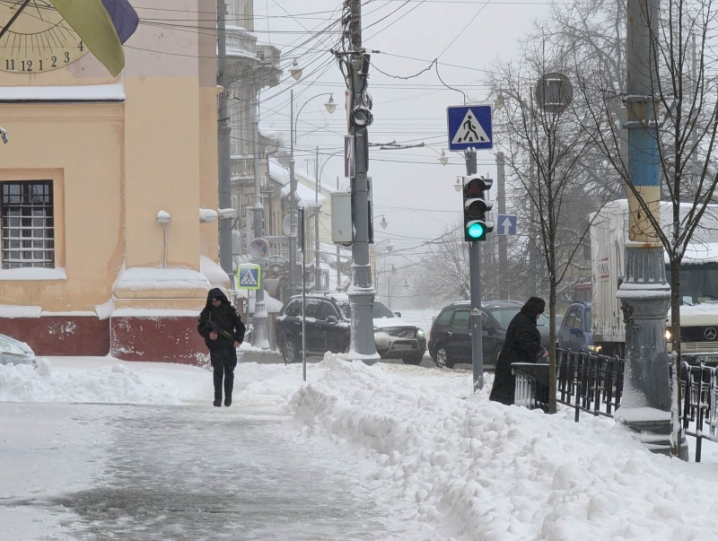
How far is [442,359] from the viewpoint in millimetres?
30141

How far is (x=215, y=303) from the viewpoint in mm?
16516

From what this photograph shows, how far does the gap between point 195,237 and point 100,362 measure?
285 centimetres

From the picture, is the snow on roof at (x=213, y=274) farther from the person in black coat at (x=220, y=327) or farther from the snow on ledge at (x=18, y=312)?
the person in black coat at (x=220, y=327)

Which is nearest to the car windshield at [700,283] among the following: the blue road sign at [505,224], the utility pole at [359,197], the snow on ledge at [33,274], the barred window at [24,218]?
the utility pole at [359,197]

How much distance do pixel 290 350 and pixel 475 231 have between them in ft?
→ 60.3

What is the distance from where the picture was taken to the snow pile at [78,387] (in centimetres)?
1725

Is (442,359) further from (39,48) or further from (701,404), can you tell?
(701,404)

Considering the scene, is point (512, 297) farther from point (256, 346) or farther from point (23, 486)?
point (23, 486)

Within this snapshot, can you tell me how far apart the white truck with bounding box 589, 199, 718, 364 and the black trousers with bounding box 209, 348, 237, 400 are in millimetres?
5532

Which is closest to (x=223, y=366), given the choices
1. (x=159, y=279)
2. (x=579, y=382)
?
(x=159, y=279)

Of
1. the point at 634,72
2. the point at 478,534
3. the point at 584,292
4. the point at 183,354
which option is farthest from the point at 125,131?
the point at 584,292

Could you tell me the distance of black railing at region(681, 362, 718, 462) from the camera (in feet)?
32.0

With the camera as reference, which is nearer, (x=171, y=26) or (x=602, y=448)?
(x=602, y=448)

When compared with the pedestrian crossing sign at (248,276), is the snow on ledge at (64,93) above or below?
above
